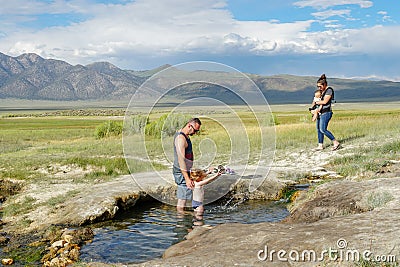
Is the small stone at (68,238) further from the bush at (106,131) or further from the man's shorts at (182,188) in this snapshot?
the bush at (106,131)

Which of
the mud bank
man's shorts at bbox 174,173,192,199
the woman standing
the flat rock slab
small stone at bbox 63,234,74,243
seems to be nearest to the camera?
the flat rock slab

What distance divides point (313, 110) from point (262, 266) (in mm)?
12860

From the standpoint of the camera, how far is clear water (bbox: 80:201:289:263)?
9602 mm

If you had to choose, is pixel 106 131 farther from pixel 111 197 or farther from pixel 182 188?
pixel 182 188

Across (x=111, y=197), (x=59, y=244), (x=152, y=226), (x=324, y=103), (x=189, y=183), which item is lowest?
(x=152, y=226)

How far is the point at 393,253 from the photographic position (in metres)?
Result: 5.87

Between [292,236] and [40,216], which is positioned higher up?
[292,236]

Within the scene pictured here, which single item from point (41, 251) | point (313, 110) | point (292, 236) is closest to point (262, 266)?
point (292, 236)

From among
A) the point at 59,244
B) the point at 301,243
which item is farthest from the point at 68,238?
the point at 301,243

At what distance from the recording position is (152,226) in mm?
11648

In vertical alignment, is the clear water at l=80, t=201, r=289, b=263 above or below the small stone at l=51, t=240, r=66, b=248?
below

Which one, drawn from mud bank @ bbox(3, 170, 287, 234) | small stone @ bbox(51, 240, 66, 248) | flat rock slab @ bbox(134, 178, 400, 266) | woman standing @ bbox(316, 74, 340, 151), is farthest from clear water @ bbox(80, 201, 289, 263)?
woman standing @ bbox(316, 74, 340, 151)

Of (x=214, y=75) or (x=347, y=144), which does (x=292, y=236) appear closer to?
(x=214, y=75)

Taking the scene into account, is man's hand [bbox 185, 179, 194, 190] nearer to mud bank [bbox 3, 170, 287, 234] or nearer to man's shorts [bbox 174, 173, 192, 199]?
man's shorts [bbox 174, 173, 192, 199]
